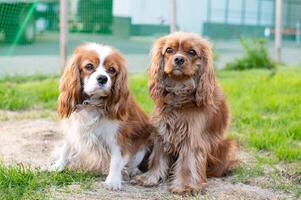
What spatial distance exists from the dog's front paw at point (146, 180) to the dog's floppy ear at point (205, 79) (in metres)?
0.76

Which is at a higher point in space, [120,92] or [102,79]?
[102,79]

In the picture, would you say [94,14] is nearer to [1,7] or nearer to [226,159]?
[1,7]

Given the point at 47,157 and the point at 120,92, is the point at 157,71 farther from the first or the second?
the point at 47,157

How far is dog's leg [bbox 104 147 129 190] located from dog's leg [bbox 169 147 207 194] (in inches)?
17.6

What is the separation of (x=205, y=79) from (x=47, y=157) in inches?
76.2

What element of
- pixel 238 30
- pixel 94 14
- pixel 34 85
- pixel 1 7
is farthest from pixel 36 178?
pixel 238 30

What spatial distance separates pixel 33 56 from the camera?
11.9 m

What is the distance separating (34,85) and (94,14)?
267 centimetres

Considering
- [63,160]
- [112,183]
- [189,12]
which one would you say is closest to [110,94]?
[112,183]

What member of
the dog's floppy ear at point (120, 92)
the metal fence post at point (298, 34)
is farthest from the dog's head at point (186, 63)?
the metal fence post at point (298, 34)

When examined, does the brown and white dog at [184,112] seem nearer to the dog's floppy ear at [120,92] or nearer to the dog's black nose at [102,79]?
the dog's floppy ear at [120,92]

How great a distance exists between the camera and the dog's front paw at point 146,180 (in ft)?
17.3

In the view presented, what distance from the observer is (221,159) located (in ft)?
18.2

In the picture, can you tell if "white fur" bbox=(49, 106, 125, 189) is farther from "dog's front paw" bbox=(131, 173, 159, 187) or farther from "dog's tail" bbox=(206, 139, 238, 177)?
"dog's tail" bbox=(206, 139, 238, 177)
